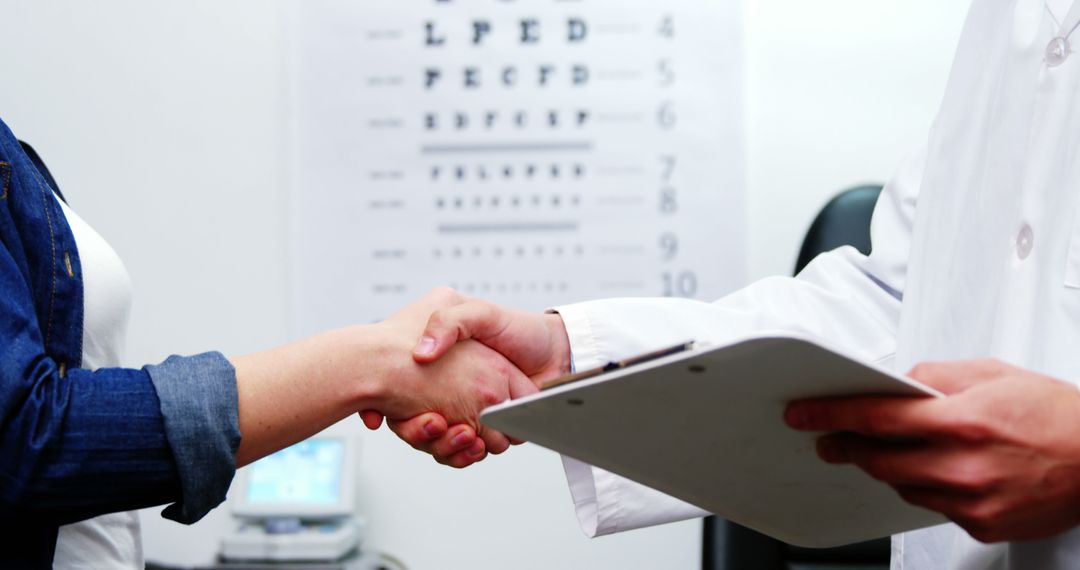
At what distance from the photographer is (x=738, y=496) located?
31.1 inches

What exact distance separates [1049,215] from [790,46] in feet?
3.51

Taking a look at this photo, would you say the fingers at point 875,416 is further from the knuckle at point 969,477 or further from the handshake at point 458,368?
the handshake at point 458,368

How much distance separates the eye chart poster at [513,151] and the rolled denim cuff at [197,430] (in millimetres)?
1019

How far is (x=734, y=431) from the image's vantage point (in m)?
0.68

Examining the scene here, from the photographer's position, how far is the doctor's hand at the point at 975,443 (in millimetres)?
607

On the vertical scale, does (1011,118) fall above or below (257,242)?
above

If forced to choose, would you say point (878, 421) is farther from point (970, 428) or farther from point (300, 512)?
point (300, 512)

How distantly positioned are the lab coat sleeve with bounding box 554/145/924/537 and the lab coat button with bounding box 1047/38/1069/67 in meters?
0.28

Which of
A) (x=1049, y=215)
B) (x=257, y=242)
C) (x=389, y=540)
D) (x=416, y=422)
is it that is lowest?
(x=389, y=540)

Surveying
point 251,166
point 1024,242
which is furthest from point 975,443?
point 251,166

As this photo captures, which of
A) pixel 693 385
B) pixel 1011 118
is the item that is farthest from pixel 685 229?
pixel 693 385

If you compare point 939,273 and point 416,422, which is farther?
point 416,422

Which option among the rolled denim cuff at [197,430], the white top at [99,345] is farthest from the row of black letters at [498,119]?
the rolled denim cuff at [197,430]

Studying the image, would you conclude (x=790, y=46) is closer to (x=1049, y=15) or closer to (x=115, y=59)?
(x=1049, y=15)
